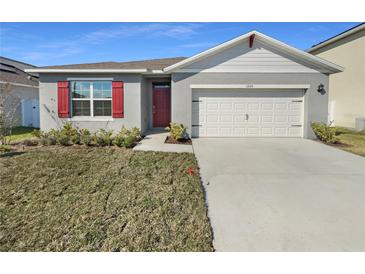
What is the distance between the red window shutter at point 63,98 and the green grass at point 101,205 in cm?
404

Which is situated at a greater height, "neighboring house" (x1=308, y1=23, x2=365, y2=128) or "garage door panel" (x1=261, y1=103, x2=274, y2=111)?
"neighboring house" (x1=308, y1=23, x2=365, y2=128)

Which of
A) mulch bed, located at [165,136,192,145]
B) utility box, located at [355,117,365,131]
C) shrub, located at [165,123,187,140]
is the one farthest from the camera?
utility box, located at [355,117,365,131]

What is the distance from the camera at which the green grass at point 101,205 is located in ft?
10.0

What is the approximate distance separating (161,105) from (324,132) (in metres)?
7.40

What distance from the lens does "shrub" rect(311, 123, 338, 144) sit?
9.48 meters

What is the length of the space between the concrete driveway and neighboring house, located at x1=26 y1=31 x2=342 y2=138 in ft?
8.93

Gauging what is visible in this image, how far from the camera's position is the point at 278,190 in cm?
479

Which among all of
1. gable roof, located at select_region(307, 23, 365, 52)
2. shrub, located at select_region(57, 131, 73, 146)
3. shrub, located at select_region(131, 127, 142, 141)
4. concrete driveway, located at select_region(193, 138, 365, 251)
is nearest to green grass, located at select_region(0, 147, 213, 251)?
concrete driveway, located at select_region(193, 138, 365, 251)

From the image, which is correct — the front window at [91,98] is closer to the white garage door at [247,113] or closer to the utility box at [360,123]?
the white garage door at [247,113]

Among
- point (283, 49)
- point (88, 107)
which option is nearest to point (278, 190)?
point (283, 49)

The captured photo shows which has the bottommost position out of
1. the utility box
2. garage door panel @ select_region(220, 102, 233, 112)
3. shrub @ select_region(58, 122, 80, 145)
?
shrub @ select_region(58, 122, 80, 145)

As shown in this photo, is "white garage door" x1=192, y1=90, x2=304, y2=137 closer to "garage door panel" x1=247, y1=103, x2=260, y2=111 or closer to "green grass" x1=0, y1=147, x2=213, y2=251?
"garage door panel" x1=247, y1=103, x2=260, y2=111

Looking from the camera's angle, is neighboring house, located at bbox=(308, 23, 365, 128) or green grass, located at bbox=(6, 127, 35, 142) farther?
neighboring house, located at bbox=(308, 23, 365, 128)

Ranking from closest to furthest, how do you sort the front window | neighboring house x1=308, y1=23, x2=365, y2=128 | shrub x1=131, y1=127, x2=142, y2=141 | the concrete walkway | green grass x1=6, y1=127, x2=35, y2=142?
the concrete walkway < shrub x1=131, y1=127, x2=142, y2=141 < green grass x1=6, y1=127, x2=35, y2=142 < the front window < neighboring house x1=308, y1=23, x2=365, y2=128
